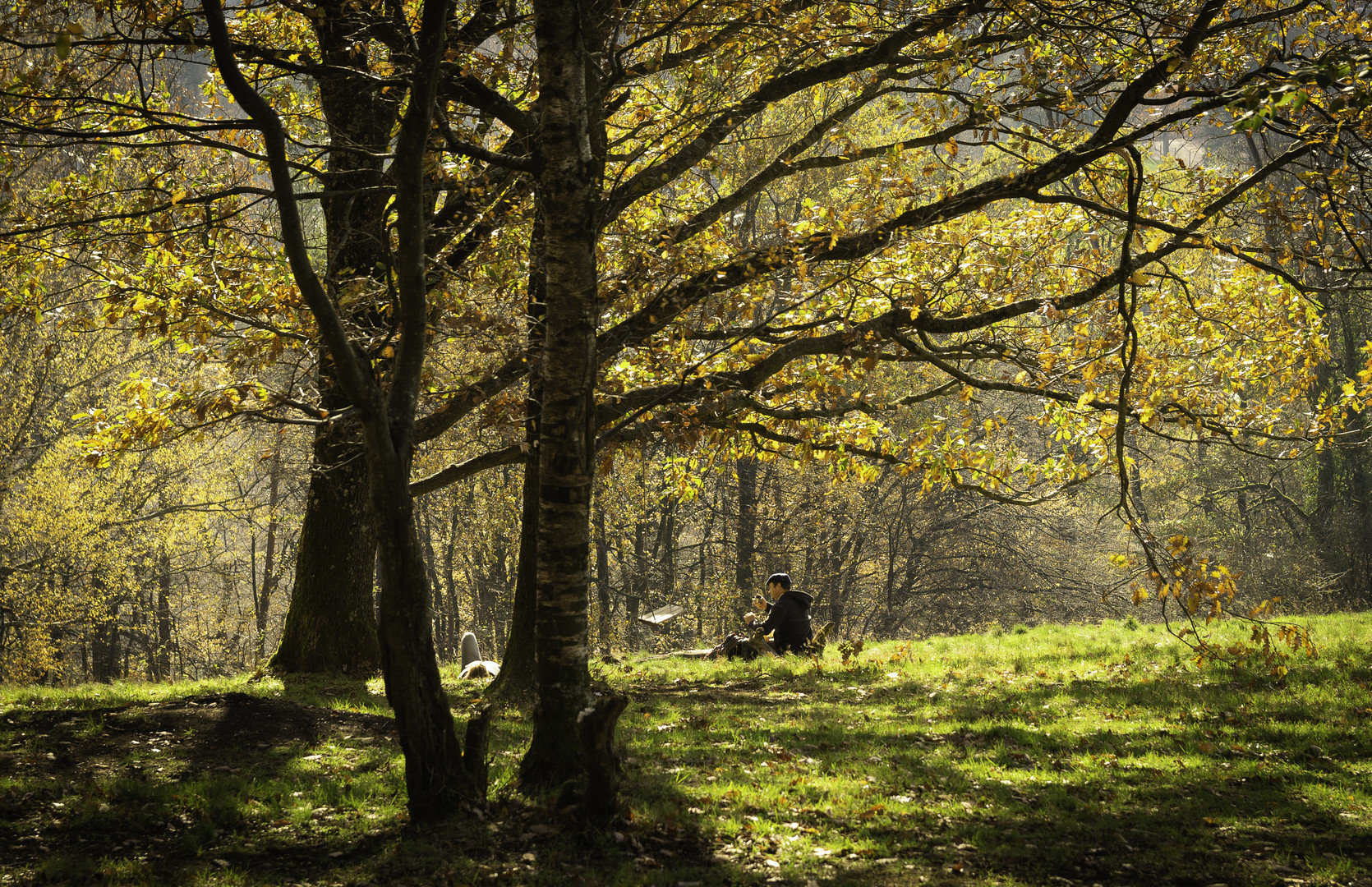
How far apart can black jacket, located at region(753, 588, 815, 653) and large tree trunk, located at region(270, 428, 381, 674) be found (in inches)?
206

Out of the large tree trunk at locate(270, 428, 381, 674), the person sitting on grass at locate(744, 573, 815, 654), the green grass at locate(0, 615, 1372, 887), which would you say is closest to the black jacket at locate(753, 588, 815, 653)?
the person sitting on grass at locate(744, 573, 815, 654)

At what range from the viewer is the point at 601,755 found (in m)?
4.48

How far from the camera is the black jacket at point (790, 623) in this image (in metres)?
12.2

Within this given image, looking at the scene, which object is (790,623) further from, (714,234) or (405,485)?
(405,485)

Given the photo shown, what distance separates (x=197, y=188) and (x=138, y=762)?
5622 millimetres

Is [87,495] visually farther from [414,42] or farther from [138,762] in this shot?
[414,42]

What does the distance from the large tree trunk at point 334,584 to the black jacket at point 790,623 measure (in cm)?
524

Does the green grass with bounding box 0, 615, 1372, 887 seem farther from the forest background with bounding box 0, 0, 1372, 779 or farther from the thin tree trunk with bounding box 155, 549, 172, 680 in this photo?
the thin tree trunk with bounding box 155, 549, 172, 680

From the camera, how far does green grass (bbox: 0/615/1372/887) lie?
14.2 ft

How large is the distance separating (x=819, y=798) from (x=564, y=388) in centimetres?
305

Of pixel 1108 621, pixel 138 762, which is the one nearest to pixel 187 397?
pixel 138 762

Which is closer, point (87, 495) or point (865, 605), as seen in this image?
point (87, 495)

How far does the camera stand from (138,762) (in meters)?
5.59

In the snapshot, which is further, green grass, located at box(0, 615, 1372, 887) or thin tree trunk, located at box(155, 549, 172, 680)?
thin tree trunk, located at box(155, 549, 172, 680)
